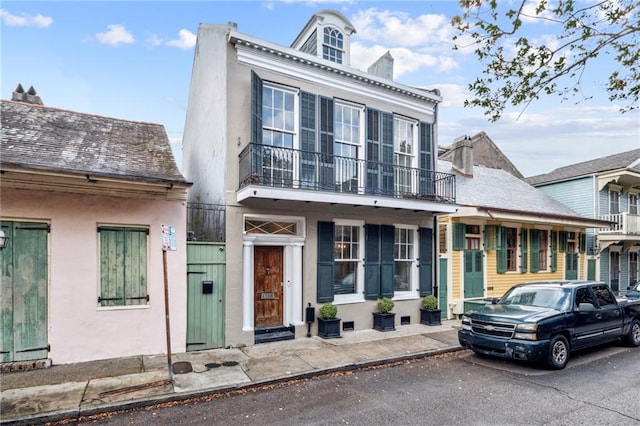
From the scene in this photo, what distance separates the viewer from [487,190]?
49.4ft

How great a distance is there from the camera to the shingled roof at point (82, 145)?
6828mm

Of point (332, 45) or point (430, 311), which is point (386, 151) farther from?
point (430, 311)

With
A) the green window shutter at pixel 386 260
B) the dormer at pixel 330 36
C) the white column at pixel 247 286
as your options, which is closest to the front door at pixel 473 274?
the green window shutter at pixel 386 260

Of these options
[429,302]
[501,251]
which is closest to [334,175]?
[429,302]

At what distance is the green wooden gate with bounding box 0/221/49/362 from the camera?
680 cm

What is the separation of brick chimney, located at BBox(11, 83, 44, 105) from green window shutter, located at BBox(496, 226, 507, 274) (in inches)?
587

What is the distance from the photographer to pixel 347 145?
10.4 metres

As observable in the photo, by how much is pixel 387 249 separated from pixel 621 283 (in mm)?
15558

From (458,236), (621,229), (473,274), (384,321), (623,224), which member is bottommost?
(384,321)

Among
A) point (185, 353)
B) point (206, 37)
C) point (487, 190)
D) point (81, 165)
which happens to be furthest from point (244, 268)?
point (487, 190)

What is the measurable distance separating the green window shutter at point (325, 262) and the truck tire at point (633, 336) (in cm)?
734

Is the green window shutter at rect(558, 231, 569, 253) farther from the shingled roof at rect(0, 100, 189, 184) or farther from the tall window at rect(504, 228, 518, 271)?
the shingled roof at rect(0, 100, 189, 184)

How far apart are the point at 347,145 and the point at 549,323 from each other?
633cm

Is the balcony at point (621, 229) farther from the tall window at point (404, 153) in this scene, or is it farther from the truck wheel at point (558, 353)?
the truck wheel at point (558, 353)
